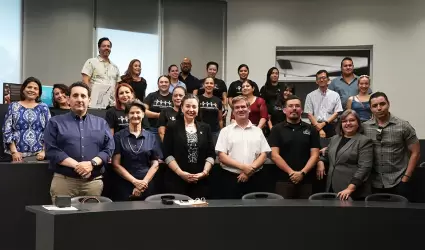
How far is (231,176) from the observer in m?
4.92

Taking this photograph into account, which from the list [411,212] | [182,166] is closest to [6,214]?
[182,166]

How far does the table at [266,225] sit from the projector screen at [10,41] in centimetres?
525

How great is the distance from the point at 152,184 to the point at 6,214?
123cm

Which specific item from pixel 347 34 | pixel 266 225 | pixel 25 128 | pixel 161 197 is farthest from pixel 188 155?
pixel 347 34

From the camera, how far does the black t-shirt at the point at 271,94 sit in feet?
23.9

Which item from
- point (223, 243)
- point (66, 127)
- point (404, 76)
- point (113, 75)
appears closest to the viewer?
point (223, 243)

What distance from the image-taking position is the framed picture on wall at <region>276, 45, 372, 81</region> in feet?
31.7

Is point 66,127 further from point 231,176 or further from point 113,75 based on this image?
point 113,75

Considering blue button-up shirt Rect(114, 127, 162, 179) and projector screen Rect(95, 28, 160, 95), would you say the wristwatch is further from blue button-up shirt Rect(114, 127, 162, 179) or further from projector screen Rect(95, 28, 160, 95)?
projector screen Rect(95, 28, 160, 95)

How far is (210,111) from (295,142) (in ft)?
5.64

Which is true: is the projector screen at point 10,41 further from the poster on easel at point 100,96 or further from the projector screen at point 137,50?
the poster on easel at point 100,96

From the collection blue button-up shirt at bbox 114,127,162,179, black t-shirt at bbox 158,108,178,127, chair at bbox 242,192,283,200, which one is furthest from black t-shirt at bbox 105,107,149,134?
chair at bbox 242,192,283,200

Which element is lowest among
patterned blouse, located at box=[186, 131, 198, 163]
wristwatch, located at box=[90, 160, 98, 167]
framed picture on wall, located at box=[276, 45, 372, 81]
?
wristwatch, located at box=[90, 160, 98, 167]

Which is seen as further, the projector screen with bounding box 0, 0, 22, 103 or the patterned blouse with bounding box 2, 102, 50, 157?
the projector screen with bounding box 0, 0, 22, 103
